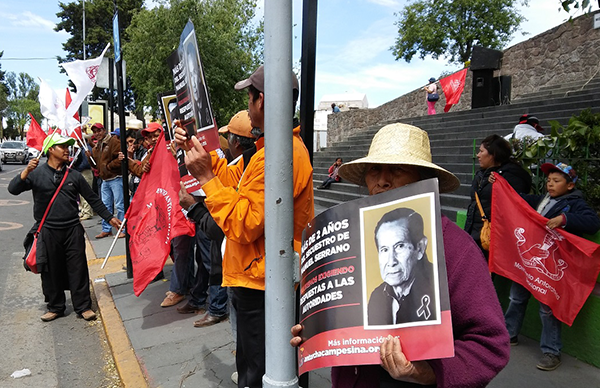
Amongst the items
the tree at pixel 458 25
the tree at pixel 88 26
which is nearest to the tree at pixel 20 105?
the tree at pixel 88 26

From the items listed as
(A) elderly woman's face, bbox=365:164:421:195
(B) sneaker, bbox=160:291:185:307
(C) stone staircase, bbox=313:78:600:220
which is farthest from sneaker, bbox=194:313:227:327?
(C) stone staircase, bbox=313:78:600:220

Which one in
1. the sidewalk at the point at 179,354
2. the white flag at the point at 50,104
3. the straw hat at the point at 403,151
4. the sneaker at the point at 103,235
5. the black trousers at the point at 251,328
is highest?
the white flag at the point at 50,104

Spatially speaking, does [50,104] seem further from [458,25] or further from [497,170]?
[458,25]

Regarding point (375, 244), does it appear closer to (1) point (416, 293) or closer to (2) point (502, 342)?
(1) point (416, 293)

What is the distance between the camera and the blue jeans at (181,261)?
5.23m

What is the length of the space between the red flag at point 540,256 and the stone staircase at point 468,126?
2.74 meters

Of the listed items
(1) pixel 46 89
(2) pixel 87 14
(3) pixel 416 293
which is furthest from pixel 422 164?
(2) pixel 87 14

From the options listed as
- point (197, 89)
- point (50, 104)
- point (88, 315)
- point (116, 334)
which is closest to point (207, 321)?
point (116, 334)

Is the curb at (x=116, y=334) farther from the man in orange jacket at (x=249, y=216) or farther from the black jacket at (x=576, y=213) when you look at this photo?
the black jacket at (x=576, y=213)

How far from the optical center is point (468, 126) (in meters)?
11.4

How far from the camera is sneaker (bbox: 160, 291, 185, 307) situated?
5.26 metres

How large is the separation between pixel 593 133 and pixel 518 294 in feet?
5.06

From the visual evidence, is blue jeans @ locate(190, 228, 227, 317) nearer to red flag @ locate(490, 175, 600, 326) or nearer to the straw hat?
red flag @ locate(490, 175, 600, 326)

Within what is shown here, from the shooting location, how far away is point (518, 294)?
13.6ft
